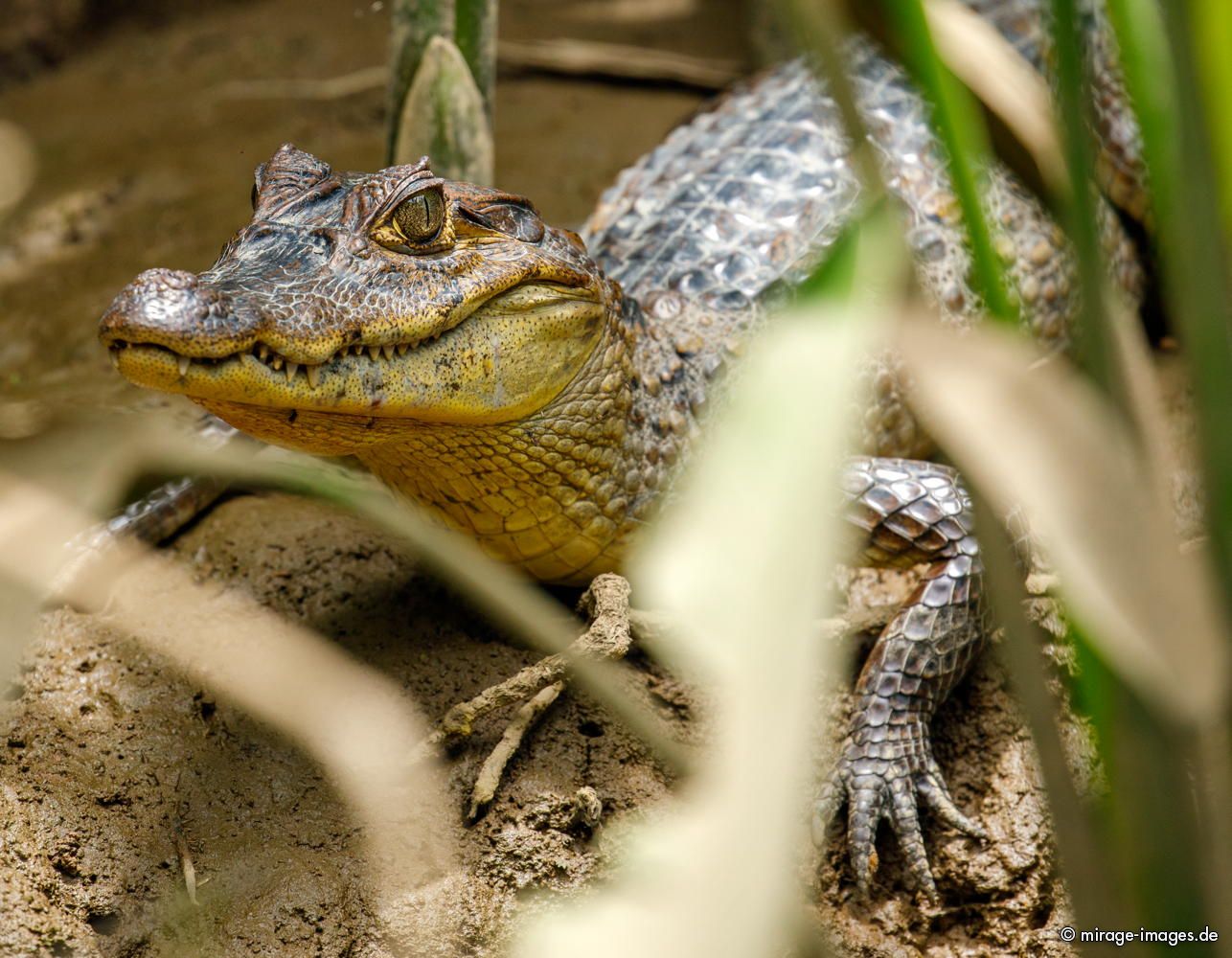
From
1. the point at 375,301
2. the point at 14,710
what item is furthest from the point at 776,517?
the point at 14,710

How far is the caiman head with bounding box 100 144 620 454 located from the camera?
91.8 inches

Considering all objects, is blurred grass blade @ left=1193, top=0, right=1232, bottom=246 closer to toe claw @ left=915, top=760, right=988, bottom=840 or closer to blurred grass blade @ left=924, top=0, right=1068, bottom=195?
blurred grass blade @ left=924, top=0, right=1068, bottom=195

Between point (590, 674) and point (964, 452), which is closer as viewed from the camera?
point (964, 452)

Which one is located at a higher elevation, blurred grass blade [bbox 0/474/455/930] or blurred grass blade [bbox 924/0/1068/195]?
blurred grass blade [bbox 924/0/1068/195]

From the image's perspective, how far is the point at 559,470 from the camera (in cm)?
306

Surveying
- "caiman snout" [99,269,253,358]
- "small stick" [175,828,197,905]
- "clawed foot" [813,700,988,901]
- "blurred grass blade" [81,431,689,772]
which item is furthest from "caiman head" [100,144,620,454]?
"clawed foot" [813,700,988,901]

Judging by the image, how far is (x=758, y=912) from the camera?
2.46 ft

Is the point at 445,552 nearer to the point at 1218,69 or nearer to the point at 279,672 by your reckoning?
the point at 279,672

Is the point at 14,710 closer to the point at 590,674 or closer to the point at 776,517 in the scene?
the point at 590,674

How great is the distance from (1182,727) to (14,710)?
263 centimetres

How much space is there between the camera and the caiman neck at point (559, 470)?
2.96 metres

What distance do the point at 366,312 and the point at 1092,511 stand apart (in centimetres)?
194

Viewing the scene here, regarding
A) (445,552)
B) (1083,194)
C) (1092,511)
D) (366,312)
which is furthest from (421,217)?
(1092,511)

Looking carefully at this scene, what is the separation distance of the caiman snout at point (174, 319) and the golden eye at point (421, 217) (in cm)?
56
